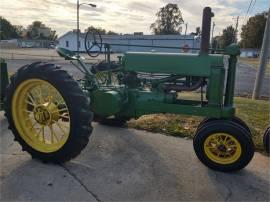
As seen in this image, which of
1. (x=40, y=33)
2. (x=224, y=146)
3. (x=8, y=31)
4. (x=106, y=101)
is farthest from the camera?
(x=40, y=33)

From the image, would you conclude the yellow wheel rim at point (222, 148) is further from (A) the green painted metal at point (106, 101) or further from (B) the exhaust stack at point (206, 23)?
(A) the green painted metal at point (106, 101)

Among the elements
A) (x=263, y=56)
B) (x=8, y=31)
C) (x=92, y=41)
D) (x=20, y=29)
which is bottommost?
(x=263, y=56)

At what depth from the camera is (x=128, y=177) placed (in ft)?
11.1

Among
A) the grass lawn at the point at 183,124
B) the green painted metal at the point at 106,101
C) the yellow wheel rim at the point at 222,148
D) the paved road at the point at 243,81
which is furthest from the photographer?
the paved road at the point at 243,81

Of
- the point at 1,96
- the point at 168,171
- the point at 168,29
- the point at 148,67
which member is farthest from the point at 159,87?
the point at 168,29

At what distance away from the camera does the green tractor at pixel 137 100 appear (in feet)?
11.4

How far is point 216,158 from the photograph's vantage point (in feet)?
11.8

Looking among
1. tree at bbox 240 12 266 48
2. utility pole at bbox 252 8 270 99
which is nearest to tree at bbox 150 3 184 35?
tree at bbox 240 12 266 48

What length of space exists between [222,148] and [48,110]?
209cm

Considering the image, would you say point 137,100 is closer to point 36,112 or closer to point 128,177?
point 128,177

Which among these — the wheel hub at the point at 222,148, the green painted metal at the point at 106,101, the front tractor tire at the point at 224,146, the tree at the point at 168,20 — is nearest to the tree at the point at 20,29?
the tree at the point at 168,20

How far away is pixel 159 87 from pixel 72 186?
70.1 inches

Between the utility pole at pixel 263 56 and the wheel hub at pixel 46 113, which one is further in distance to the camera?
the utility pole at pixel 263 56

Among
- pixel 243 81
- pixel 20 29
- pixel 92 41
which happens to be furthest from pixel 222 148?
pixel 20 29
